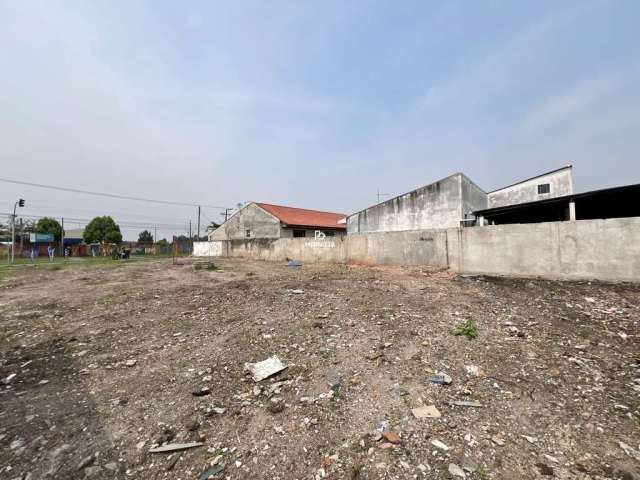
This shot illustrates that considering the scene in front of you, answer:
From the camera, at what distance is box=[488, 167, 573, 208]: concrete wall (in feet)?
47.5

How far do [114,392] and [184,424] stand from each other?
1.02 meters

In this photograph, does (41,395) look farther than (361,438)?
Yes

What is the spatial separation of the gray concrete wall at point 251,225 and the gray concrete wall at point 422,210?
699 centimetres

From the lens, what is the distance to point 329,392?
8.70ft

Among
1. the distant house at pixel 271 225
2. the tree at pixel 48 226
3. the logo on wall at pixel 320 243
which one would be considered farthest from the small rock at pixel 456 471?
the tree at pixel 48 226

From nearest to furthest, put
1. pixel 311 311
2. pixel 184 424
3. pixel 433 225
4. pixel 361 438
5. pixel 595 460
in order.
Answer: pixel 595 460 → pixel 361 438 → pixel 184 424 → pixel 311 311 → pixel 433 225

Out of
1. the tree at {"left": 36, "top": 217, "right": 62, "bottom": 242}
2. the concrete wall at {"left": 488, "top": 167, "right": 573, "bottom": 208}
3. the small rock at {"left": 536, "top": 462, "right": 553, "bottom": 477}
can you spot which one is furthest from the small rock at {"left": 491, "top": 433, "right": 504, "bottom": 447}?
the tree at {"left": 36, "top": 217, "right": 62, "bottom": 242}

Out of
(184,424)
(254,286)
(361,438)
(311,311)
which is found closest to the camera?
(361,438)

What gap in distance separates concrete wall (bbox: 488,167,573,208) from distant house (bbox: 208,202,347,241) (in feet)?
34.9

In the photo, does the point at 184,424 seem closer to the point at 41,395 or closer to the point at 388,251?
the point at 41,395

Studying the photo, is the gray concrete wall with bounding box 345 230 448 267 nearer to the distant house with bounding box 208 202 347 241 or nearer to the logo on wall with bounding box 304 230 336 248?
the logo on wall with bounding box 304 230 336 248

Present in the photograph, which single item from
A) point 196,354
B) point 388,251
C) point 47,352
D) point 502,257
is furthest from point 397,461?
point 388,251

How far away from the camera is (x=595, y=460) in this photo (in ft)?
5.92

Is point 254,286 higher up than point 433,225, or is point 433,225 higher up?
point 433,225
